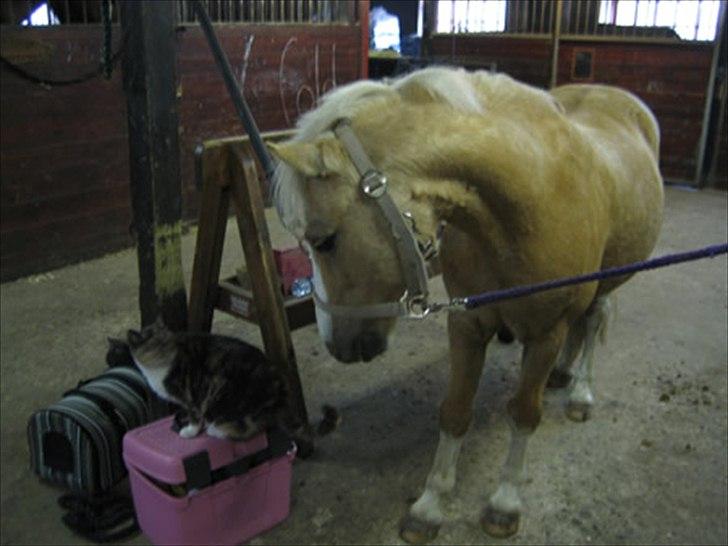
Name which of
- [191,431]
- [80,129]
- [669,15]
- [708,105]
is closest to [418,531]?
[191,431]

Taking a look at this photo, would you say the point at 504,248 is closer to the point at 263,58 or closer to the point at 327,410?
the point at 327,410

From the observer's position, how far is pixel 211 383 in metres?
1.82

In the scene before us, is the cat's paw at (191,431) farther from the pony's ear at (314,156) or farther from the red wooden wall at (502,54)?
the red wooden wall at (502,54)

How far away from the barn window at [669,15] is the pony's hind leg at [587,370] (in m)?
4.47

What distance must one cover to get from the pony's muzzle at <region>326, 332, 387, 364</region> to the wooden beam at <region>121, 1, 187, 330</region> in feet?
2.35

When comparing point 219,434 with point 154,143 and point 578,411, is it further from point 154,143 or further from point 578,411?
point 578,411

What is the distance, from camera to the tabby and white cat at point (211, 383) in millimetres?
1808

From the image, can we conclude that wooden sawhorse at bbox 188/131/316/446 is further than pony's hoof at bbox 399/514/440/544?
Yes

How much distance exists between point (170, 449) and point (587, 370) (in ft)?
5.18

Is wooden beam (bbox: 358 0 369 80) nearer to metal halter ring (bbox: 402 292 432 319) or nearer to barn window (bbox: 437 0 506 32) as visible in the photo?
barn window (bbox: 437 0 506 32)

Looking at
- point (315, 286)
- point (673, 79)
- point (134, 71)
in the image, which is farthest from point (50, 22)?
point (673, 79)

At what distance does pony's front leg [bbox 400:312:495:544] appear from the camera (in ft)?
6.17

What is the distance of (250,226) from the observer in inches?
82.1

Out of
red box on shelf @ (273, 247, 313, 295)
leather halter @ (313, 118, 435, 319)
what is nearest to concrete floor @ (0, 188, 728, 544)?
red box on shelf @ (273, 247, 313, 295)
